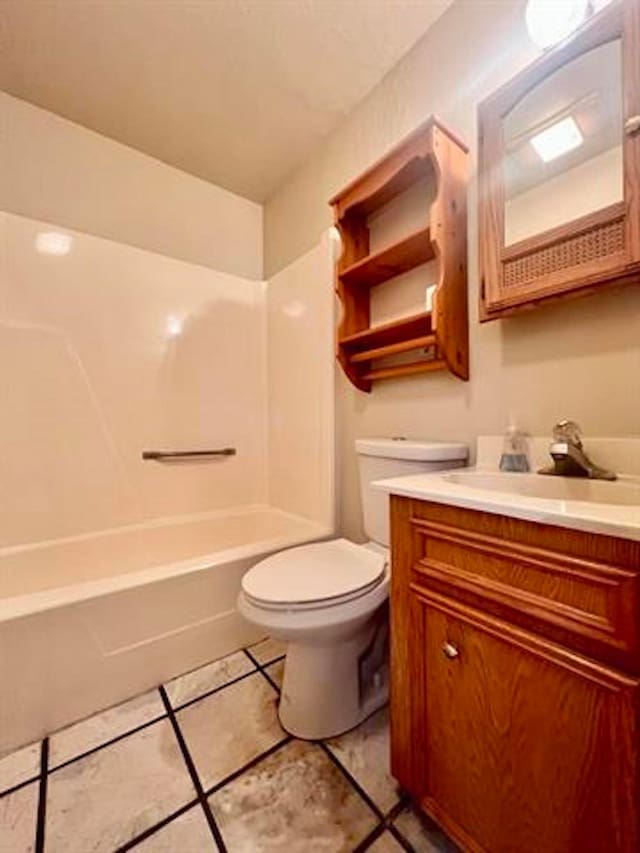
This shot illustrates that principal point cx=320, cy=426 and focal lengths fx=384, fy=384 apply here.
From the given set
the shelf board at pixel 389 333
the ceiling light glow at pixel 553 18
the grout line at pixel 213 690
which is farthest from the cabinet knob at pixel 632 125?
the grout line at pixel 213 690

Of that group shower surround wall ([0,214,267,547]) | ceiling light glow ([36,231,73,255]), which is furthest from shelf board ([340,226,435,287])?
ceiling light glow ([36,231,73,255])

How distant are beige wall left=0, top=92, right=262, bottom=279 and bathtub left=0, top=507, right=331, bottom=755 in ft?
5.00

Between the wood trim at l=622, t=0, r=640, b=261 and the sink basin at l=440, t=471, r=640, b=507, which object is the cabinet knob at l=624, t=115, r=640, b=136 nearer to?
the wood trim at l=622, t=0, r=640, b=261

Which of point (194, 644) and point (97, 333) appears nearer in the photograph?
point (194, 644)

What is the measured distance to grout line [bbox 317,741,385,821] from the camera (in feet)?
3.00

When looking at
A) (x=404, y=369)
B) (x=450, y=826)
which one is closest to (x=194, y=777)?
(x=450, y=826)

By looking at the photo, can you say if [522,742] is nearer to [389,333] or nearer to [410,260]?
[389,333]

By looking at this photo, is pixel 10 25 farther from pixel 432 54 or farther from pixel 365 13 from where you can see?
pixel 432 54

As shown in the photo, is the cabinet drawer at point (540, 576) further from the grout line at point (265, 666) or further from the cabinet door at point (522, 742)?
the grout line at point (265, 666)

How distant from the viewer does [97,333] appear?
186 centimetres

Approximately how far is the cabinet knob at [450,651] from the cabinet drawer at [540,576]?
4.1 inches

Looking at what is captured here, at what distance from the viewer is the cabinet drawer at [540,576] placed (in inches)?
21.3

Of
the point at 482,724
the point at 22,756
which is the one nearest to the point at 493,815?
the point at 482,724

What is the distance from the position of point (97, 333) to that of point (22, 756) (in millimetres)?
1599
